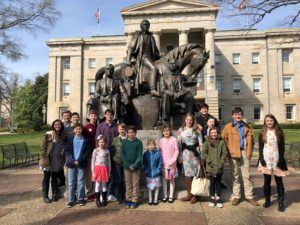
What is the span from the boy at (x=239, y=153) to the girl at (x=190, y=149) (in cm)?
65

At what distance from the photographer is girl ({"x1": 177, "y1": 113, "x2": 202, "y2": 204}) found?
7062 millimetres

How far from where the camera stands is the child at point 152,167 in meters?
6.93

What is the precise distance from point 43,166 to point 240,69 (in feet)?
190

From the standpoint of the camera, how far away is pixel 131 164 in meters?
6.73

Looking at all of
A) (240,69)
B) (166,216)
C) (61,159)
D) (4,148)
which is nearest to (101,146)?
(61,159)

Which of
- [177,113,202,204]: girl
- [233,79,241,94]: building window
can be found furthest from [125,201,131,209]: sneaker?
[233,79,241,94]: building window

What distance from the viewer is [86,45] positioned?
65688mm

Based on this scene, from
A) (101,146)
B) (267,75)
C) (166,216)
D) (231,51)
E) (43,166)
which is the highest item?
(231,51)

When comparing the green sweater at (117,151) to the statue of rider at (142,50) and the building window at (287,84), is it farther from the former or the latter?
the building window at (287,84)

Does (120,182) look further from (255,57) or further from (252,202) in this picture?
(255,57)

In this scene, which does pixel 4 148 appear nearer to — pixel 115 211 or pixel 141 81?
pixel 141 81

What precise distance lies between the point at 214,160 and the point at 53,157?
361cm

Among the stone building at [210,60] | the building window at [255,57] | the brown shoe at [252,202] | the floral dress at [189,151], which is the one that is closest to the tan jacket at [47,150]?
the floral dress at [189,151]

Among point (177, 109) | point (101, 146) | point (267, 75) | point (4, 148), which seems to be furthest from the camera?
point (267, 75)
